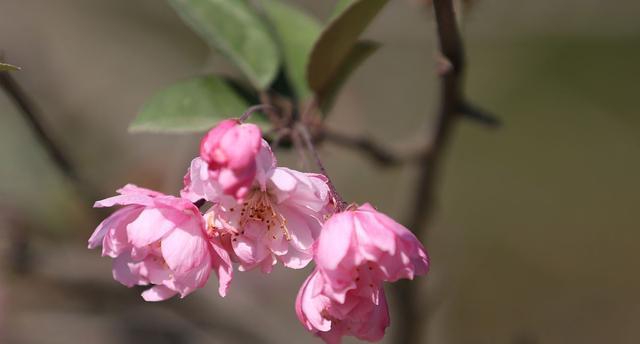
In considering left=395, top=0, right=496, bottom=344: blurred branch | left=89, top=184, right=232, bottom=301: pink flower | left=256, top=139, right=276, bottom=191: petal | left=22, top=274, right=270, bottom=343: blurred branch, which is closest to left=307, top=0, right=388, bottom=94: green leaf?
left=395, top=0, right=496, bottom=344: blurred branch

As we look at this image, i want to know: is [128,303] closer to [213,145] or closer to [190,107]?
[190,107]

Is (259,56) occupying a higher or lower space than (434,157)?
higher

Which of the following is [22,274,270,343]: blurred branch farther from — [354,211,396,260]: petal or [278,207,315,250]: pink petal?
[354,211,396,260]: petal

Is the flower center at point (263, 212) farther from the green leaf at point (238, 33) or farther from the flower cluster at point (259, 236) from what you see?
the green leaf at point (238, 33)

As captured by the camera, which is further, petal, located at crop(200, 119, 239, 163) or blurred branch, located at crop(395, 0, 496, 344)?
blurred branch, located at crop(395, 0, 496, 344)

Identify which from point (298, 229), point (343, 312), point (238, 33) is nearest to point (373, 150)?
point (238, 33)

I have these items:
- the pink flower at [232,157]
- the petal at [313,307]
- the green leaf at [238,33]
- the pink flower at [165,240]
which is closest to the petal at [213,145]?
the pink flower at [232,157]

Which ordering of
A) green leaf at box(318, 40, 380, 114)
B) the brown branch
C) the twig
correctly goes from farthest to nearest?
1. the twig
2. green leaf at box(318, 40, 380, 114)
3. the brown branch
